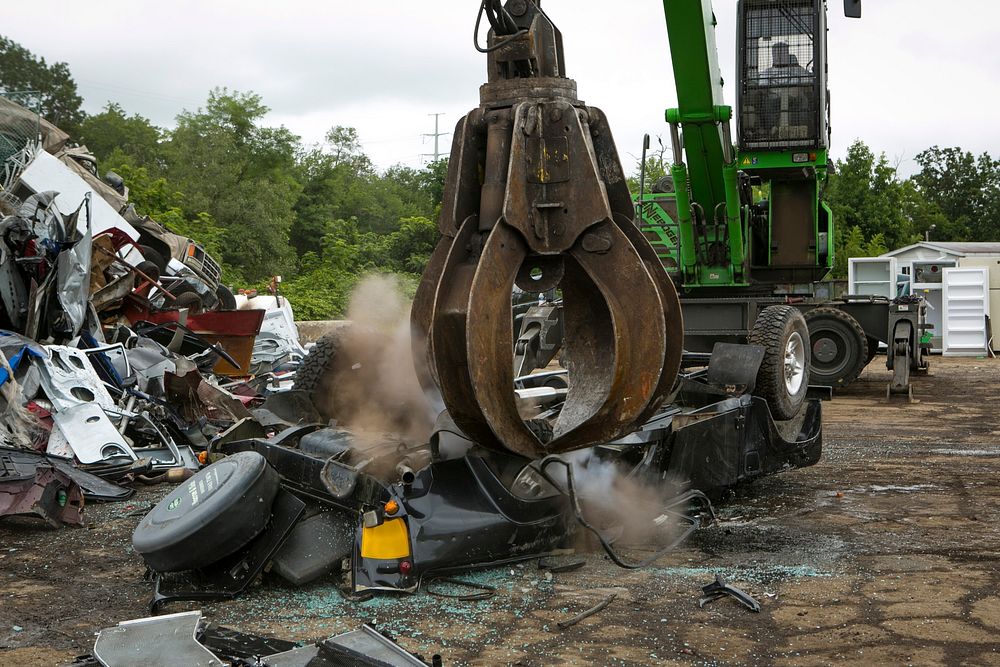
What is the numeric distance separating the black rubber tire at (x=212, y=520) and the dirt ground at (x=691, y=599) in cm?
26

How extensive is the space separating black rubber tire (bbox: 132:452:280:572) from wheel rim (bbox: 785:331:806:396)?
4107mm

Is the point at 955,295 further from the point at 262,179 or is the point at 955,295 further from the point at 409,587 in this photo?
the point at 262,179

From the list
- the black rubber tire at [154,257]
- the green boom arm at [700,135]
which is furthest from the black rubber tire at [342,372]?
the black rubber tire at [154,257]

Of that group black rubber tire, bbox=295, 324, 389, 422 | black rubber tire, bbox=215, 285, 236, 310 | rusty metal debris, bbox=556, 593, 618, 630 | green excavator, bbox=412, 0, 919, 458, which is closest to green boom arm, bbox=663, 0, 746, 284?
black rubber tire, bbox=295, 324, 389, 422

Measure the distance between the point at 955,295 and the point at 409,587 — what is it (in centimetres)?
2121

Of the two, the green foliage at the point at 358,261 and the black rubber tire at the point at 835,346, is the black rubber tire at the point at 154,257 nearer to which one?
the black rubber tire at the point at 835,346

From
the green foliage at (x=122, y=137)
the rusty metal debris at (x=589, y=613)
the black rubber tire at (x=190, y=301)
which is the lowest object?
the rusty metal debris at (x=589, y=613)

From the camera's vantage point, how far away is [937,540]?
558 cm

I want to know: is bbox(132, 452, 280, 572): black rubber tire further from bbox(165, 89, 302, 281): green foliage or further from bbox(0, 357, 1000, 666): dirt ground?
bbox(165, 89, 302, 281): green foliage

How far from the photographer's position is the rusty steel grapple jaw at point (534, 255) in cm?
430

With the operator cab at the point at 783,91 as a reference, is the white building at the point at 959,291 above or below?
below

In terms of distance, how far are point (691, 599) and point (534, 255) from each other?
1683mm

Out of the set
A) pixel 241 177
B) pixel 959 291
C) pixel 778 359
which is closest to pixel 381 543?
pixel 778 359

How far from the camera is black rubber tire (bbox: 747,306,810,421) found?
22.5 ft
